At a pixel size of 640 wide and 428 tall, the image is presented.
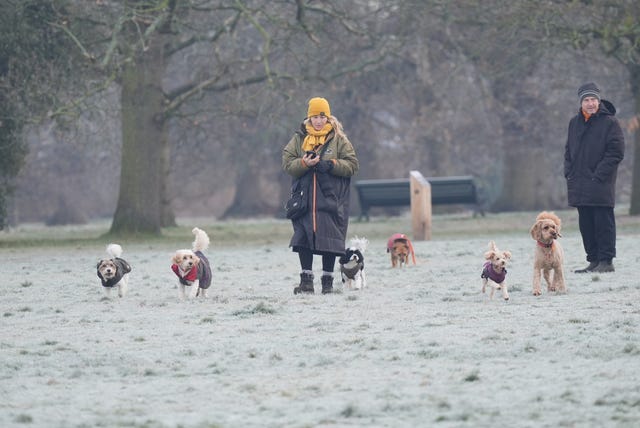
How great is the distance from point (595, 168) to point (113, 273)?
A: 18.1 ft

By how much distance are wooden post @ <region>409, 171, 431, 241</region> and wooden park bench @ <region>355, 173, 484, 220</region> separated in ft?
37.0

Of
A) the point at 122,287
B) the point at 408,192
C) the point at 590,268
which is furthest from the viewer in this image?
the point at 408,192

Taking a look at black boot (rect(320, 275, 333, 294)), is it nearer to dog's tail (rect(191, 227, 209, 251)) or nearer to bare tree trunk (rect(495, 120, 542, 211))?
dog's tail (rect(191, 227, 209, 251))

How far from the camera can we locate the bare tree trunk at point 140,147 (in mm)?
28094

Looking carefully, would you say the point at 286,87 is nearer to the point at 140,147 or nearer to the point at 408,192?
the point at 408,192

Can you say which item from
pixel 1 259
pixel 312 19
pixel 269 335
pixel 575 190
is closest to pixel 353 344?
pixel 269 335

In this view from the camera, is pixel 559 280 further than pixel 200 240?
No

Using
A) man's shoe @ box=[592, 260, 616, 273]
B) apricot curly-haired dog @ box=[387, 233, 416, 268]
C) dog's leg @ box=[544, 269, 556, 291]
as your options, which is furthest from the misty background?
dog's leg @ box=[544, 269, 556, 291]

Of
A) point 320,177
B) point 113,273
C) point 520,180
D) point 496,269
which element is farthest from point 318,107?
point 520,180

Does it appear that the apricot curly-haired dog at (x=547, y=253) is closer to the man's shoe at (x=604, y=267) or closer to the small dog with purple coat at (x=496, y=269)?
the small dog with purple coat at (x=496, y=269)

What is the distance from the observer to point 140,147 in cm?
2811

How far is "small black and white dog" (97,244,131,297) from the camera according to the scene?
14211mm

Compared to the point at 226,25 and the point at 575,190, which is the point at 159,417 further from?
the point at 226,25

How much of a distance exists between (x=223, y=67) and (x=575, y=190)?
45.4 feet
